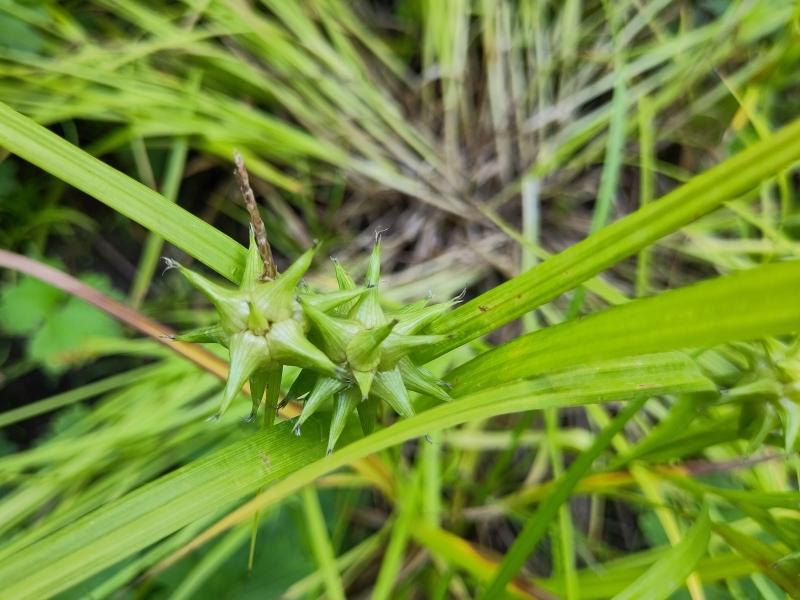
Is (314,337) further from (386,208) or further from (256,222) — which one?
(386,208)

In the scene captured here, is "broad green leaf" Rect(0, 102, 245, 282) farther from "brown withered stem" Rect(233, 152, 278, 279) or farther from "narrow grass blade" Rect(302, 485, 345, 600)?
"narrow grass blade" Rect(302, 485, 345, 600)

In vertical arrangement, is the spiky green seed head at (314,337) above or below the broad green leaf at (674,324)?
above

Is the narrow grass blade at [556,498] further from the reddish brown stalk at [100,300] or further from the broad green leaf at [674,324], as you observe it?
the reddish brown stalk at [100,300]

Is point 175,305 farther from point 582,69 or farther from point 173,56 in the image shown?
point 582,69

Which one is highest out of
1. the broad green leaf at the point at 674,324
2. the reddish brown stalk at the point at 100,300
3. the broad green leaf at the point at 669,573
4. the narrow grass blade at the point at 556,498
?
the reddish brown stalk at the point at 100,300

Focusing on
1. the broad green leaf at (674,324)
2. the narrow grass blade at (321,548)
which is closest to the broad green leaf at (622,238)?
the broad green leaf at (674,324)

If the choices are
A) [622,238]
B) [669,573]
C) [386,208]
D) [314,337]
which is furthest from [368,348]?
[386,208]

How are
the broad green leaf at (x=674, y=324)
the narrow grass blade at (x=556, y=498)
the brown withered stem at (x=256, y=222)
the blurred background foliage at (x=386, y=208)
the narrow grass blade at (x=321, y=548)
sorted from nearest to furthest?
1. the broad green leaf at (x=674, y=324)
2. the brown withered stem at (x=256, y=222)
3. the narrow grass blade at (x=556, y=498)
4. the narrow grass blade at (x=321, y=548)
5. the blurred background foliage at (x=386, y=208)
